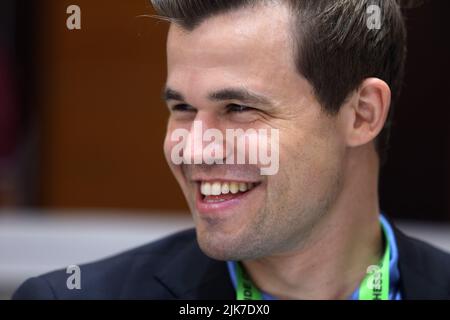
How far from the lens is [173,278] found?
202 cm

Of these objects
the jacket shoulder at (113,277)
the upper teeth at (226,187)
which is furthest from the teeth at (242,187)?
the jacket shoulder at (113,277)

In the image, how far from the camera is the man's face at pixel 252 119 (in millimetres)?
1768

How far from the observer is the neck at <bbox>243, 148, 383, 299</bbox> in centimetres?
196

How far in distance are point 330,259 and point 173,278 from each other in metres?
0.37

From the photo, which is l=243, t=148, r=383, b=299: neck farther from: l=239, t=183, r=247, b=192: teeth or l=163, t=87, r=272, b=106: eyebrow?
l=163, t=87, r=272, b=106: eyebrow

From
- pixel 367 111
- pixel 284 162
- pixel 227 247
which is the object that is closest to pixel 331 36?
pixel 367 111

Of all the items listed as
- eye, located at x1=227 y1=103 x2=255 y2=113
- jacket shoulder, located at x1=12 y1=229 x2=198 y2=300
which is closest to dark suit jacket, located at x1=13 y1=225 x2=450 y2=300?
jacket shoulder, located at x1=12 y1=229 x2=198 y2=300

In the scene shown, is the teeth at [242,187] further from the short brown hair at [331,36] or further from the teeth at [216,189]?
the short brown hair at [331,36]

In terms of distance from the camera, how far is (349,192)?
1.97 metres

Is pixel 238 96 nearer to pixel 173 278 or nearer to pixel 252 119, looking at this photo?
pixel 252 119

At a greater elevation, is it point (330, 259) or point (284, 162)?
point (284, 162)

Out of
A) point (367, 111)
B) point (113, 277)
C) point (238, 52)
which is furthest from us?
point (113, 277)

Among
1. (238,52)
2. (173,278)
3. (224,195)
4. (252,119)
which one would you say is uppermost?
(238,52)

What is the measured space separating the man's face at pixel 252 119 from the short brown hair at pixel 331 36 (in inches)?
0.9
